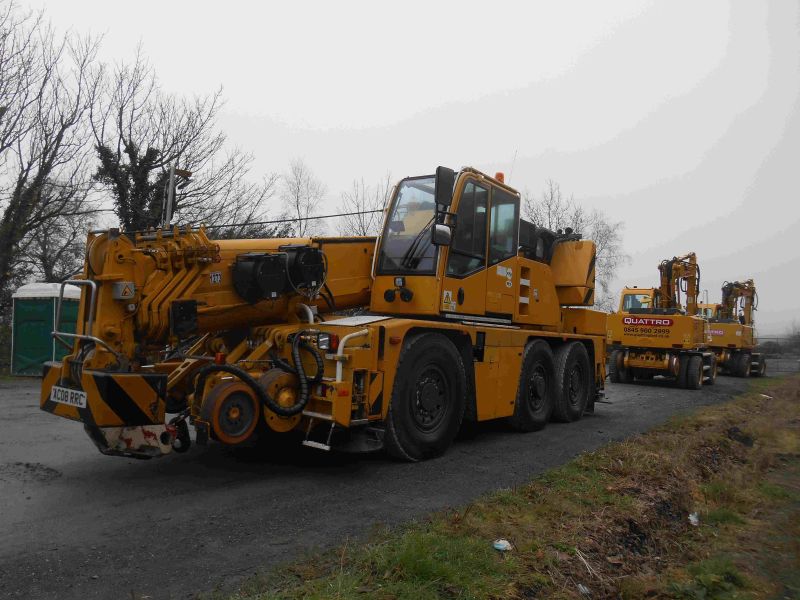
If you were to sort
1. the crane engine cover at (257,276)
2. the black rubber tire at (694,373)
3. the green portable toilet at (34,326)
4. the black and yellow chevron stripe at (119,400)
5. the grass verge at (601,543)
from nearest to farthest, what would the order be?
the grass verge at (601,543), the black and yellow chevron stripe at (119,400), the crane engine cover at (257,276), the green portable toilet at (34,326), the black rubber tire at (694,373)

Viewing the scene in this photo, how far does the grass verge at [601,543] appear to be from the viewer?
3588 mm

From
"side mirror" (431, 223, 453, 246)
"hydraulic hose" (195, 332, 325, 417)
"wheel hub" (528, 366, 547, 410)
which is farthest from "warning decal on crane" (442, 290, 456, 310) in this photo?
"wheel hub" (528, 366, 547, 410)

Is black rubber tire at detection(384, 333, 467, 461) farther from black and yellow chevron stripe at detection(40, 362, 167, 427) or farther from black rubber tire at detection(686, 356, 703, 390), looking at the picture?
black rubber tire at detection(686, 356, 703, 390)

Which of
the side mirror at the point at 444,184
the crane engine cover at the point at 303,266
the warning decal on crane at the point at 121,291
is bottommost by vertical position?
the warning decal on crane at the point at 121,291

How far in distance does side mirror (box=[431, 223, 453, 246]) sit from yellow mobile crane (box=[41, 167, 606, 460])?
0.02 metres

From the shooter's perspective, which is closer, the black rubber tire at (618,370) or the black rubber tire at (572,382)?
the black rubber tire at (572,382)

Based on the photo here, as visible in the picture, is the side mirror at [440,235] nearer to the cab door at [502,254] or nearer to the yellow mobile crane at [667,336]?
the cab door at [502,254]

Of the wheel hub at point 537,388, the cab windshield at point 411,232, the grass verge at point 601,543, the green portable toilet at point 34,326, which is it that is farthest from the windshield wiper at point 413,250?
the green portable toilet at point 34,326

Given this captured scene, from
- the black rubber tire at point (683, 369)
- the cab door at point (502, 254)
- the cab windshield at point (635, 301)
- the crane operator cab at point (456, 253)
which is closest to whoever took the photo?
the crane operator cab at point (456, 253)

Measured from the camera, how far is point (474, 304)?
7.45 meters

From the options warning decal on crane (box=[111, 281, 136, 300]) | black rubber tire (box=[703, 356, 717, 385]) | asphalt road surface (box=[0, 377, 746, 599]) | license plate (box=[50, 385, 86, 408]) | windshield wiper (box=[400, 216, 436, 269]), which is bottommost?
asphalt road surface (box=[0, 377, 746, 599])

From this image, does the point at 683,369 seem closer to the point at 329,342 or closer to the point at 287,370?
the point at 329,342

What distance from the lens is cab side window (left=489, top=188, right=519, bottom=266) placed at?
308 inches

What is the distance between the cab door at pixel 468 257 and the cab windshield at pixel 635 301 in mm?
14387
